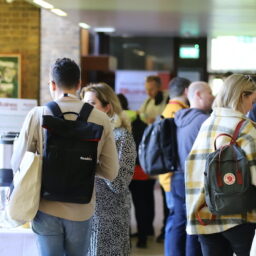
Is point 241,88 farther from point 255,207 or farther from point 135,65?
point 135,65

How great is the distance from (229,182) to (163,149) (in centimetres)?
176

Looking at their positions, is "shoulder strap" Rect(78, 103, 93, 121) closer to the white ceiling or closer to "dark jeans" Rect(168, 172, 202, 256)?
"dark jeans" Rect(168, 172, 202, 256)

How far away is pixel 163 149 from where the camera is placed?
5.45 m

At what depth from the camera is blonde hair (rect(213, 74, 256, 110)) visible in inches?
155

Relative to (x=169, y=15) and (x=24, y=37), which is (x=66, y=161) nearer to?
(x=169, y=15)

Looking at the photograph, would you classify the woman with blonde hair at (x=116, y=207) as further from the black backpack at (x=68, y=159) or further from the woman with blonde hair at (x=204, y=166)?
the black backpack at (x=68, y=159)

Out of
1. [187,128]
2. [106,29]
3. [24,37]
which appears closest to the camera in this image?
[187,128]

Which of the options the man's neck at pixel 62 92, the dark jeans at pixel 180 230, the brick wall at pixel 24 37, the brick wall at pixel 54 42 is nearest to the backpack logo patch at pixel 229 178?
the man's neck at pixel 62 92

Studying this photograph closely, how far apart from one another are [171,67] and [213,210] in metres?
9.89

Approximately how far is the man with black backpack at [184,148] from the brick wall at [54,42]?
4.72 m

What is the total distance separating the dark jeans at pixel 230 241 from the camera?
3.78 metres

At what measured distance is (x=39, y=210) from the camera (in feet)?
11.7

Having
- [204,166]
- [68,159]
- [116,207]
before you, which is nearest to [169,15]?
[116,207]

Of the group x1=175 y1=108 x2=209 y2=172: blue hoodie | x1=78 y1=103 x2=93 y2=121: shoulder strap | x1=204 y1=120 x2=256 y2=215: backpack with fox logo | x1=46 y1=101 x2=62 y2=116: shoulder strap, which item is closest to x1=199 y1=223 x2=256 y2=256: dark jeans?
x1=204 y1=120 x2=256 y2=215: backpack with fox logo
